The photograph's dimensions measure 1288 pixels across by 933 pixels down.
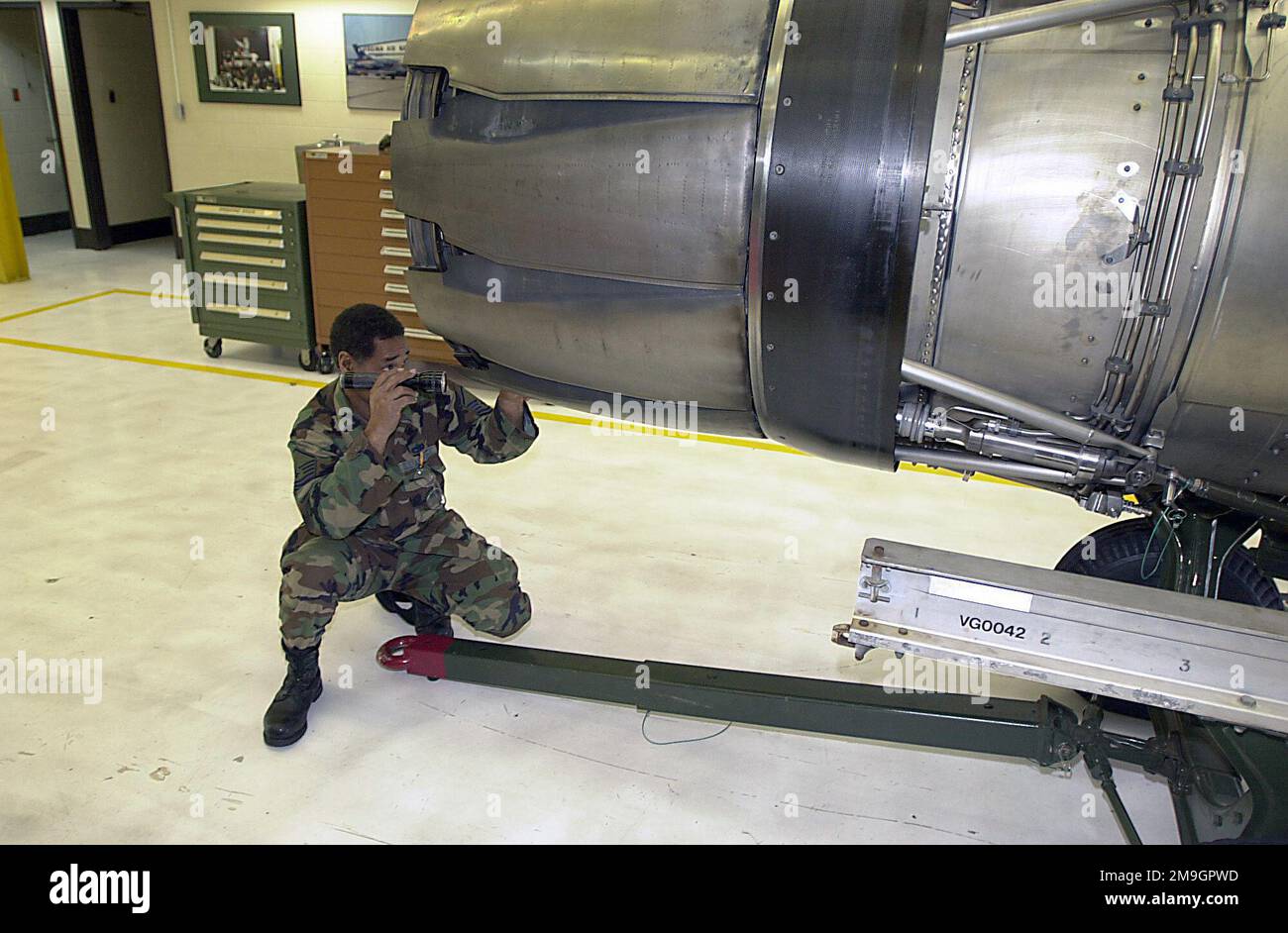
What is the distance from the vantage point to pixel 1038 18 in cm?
150

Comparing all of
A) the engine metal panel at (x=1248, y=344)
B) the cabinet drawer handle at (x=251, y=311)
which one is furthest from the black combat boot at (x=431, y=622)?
the cabinet drawer handle at (x=251, y=311)

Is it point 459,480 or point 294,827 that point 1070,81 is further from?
point 459,480

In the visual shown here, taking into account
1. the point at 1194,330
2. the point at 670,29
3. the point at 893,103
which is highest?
the point at 670,29

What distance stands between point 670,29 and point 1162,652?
4.23ft

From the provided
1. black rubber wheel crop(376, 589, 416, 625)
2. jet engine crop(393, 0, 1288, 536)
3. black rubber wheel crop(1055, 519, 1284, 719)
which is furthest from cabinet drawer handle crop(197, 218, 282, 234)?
black rubber wheel crop(1055, 519, 1284, 719)

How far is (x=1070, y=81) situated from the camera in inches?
60.0

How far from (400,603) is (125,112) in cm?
836

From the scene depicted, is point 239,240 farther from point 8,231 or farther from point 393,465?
point 393,465

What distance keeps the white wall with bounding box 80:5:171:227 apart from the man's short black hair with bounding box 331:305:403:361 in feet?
27.0

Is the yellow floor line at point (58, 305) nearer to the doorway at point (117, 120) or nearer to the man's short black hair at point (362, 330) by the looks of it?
the doorway at point (117, 120)

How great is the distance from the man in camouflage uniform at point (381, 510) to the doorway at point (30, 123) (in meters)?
8.26

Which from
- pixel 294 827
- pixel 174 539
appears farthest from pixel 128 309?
pixel 294 827

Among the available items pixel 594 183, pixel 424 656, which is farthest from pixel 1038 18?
pixel 424 656

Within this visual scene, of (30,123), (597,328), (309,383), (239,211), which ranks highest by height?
(30,123)
